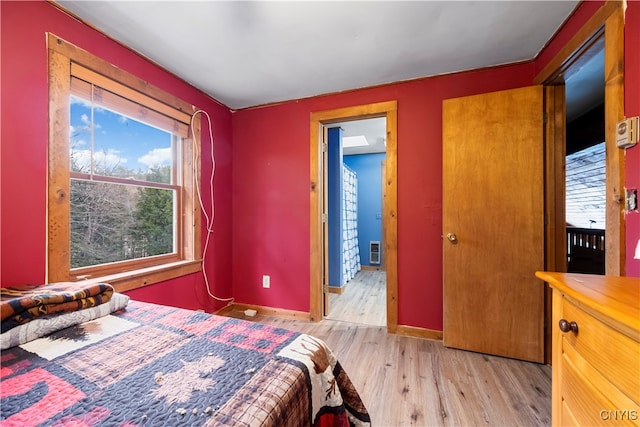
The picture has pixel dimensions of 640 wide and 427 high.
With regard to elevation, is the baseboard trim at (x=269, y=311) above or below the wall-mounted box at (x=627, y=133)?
below

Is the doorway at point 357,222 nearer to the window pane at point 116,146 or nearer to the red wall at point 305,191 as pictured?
the red wall at point 305,191

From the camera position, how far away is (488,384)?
64.0 inches

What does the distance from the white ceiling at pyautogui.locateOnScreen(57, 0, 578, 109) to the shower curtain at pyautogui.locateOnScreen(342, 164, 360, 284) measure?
6.08 ft

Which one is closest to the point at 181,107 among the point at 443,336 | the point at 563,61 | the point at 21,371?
the point at 21,371

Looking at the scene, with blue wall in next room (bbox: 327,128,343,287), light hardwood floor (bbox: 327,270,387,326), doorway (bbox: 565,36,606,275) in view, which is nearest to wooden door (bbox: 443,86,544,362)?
light hardwood floor (bbox: 327,270,387,326)

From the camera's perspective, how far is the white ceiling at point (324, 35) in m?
1.49

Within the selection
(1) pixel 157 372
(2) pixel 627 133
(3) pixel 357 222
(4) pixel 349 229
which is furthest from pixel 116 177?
(3) pixel 357 222

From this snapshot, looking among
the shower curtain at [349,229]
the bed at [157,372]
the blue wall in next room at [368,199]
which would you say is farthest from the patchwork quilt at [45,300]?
the blue wall in next room at [368,199]

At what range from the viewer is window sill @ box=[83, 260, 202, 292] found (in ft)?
5.64

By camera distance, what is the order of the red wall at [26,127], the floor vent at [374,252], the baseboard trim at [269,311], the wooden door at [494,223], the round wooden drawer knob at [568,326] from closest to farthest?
the round wooden drawer knob at [568,326]
the red wall at [26,127]
the wooden door at [494,223]
the baseboard trim at [269,311]
the floor vent at [374,252]

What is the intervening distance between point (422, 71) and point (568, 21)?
89cm

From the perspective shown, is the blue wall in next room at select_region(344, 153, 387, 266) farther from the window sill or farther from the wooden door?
the window sill

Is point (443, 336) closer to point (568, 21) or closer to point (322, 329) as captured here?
point (322, 329)

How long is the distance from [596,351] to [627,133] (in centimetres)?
107
